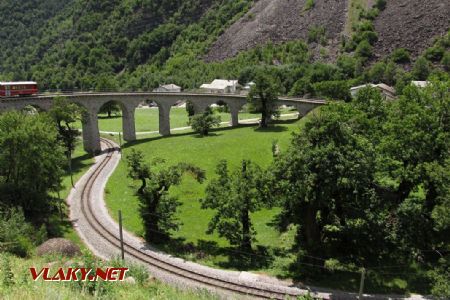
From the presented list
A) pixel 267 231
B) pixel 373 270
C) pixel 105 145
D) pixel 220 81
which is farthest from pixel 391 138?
pixel 220 81

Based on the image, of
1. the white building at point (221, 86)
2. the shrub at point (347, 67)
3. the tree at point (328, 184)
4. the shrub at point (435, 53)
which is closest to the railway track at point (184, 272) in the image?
the tree at point (328, 184)

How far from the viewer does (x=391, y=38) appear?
131 meters

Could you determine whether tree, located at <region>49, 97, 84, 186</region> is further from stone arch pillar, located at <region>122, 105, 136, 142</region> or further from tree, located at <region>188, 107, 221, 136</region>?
tree, located at <region>188, 107, 221, 136</region>

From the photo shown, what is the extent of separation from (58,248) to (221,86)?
96.0m

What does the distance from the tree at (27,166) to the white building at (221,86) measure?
270 ft

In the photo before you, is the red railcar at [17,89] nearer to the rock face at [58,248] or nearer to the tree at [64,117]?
the tree at [64,117]

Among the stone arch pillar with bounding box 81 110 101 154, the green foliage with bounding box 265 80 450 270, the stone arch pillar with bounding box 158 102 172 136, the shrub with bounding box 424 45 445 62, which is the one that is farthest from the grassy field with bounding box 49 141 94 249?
the shrub with bounding box 424 45 445 62

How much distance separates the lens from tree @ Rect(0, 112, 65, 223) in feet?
125

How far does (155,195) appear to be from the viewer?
3597cm

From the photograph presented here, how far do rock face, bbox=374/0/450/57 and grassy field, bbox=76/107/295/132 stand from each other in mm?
50813

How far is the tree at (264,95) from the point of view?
7694 cm

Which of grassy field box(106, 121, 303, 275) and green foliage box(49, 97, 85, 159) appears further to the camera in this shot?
green foliage box(49, 97, 85, 159)

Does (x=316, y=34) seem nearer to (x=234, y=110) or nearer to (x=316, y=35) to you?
(x=316, y=35)

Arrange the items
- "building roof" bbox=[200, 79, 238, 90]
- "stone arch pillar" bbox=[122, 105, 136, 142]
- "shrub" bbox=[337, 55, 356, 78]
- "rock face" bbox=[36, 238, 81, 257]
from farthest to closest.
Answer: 1. "building roof" bbox=[200, 79, 238, 90]
2. "shrub" bbox=[337, 55, 356, 78]
3. "stone arch pillar" bbox=[122, 105, 136, 142]
4. "rock face" bbox=[36, 238, 81, 257]
